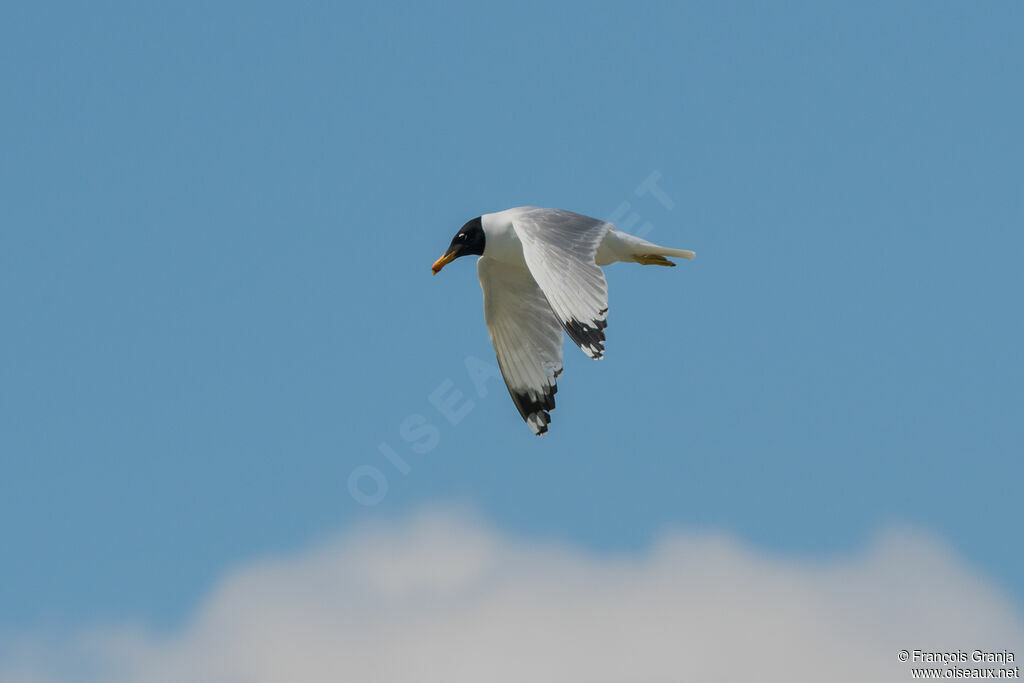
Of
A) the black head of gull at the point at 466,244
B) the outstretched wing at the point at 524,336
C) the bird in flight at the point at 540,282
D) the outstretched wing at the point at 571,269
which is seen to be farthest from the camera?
the outstretched wing at the point at 524,336

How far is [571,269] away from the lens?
9039mm

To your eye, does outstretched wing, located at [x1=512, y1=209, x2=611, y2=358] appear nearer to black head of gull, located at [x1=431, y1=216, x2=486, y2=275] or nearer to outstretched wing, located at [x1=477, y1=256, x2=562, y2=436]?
black head of gull, located at [x1=431, y1=216, x2=486, y2=275]

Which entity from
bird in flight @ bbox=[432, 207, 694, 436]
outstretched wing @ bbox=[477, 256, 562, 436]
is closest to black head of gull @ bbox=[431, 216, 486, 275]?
bird in flight @ bbox=[432, 207, 694, 436]

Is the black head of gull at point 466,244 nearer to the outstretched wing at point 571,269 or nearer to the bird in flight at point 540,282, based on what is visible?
the bird in flight at point 540,282

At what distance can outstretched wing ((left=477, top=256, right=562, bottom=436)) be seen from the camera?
10.7m

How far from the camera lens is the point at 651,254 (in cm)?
1047

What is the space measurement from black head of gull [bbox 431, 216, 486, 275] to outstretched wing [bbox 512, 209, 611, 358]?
1.30ft

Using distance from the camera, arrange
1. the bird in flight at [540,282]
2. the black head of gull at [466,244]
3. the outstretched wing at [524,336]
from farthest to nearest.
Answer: the outstretched wing at [524,336], the black head of gull at [466,244], the bird in flight at [540,282]

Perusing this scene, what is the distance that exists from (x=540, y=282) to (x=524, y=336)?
2.08 m

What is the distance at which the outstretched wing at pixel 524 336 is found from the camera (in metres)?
10.7

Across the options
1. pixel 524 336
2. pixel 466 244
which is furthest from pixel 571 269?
pixel 524 336

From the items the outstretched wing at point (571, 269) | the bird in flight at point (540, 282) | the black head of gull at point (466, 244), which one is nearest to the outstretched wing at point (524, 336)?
the bird in flight at point (540, 282)

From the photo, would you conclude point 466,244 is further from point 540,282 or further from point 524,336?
point 540,282

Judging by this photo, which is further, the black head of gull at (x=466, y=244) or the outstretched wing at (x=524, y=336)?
the outstretched wing at (x=524, y=336)
